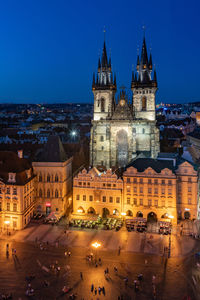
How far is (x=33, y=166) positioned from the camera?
58.6 meters

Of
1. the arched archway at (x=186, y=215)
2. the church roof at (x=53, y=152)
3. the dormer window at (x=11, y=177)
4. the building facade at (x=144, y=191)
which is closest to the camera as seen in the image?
the dormer window at (x=11, y=177)

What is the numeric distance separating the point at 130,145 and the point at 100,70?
25.8 metres

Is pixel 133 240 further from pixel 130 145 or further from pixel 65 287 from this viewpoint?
pixel 130 145

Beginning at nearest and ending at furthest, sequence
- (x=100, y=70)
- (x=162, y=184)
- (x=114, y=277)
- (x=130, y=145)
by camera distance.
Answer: (x=114, y=277), (x=162, y=184), (x=130, y=145), (x=100, y=70)

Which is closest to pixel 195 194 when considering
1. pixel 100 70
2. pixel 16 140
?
pixel 100 70

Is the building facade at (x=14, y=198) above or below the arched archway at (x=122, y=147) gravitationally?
below

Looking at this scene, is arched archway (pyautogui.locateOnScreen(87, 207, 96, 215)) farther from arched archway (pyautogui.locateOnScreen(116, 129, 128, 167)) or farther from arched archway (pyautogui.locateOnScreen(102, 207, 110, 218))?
arched archway (pyautogui.locateOnScreen(116, 129, 128, 167))

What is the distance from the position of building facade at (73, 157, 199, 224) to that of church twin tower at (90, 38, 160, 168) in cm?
1959

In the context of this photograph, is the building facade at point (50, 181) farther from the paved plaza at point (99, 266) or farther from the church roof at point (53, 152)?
the paved plaza at point (99, 266)

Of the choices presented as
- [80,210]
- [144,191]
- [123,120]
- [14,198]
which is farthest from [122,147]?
[14,198]

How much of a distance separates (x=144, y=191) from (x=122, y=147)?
2663cm

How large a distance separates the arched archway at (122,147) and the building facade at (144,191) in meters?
21.1

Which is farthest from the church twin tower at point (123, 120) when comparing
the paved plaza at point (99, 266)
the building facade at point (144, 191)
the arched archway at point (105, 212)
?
the paved plaza at point (99, 266)

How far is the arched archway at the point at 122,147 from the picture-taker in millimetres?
79312
